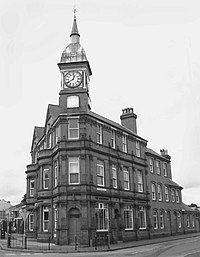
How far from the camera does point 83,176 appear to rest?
30516mm

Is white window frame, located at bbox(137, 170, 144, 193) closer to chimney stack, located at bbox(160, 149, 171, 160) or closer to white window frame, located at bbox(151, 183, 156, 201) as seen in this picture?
white window frame, located at bbox(151, 183, 156, 201)

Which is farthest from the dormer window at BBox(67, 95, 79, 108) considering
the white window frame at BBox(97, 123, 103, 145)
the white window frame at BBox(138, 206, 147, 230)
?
the white window frame at BBox(138, 206, 147, 230)

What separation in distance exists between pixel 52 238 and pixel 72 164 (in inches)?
292

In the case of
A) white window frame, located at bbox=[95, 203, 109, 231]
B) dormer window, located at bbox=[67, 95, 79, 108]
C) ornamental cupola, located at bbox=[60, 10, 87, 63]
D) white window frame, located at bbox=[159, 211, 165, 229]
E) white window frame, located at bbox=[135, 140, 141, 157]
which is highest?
ornamental cupola, located at bbox=[60, 10, 87, 63]

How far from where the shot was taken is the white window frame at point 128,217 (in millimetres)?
35875

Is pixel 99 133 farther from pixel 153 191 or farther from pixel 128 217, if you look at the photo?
pixel 153 191

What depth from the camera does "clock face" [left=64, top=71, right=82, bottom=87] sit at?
33.6m

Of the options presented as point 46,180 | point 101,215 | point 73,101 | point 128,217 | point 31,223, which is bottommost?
point 31,223

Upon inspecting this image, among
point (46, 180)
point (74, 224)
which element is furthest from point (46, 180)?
point (74, 224)

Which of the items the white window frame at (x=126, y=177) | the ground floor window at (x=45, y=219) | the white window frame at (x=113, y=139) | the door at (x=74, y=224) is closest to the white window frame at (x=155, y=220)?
the white window frame at (x=126, y=177)

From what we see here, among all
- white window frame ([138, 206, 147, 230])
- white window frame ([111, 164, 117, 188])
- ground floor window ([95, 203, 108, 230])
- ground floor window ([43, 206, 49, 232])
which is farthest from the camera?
white window frame ([138, 206, 147, 230])

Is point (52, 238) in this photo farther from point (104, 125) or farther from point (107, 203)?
point (104, 125)

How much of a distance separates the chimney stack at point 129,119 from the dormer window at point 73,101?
1460 centimetres

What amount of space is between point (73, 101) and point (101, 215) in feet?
37.7
